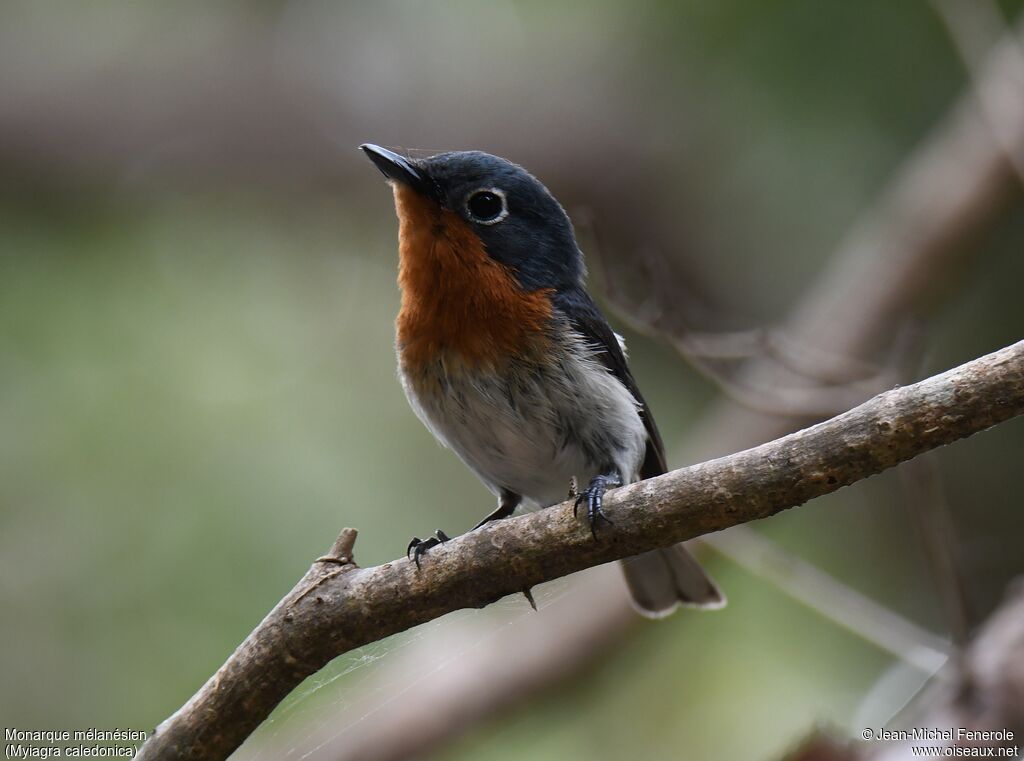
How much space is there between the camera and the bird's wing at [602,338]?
14.1ft

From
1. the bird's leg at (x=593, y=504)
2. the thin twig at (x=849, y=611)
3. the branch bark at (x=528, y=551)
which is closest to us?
the branch bark at (x=528, y=551)

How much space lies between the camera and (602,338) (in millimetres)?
4391

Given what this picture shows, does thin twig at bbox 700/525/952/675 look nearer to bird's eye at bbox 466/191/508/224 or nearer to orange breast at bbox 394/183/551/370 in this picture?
orange breast at bbox 394/183/551/370

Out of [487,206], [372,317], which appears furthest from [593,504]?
[372,317]

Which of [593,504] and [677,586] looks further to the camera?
[677,586]

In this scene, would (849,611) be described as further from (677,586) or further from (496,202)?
(496,202)

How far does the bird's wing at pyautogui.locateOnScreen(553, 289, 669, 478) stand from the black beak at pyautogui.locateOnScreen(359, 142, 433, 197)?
0.63 metres

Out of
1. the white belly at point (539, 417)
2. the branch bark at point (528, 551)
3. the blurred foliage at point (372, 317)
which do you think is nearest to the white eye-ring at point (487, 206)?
the white belly at point (539, 417)

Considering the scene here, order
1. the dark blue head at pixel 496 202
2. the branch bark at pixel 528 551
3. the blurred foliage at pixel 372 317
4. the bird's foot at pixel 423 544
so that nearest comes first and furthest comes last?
1. the branch bark at pixel 528 551
2. the bird's foot at pixel 423 544
3. the dark blue head at pixel 496 202
4. the blurred foliage at pixel 372 317

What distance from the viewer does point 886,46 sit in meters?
7.91

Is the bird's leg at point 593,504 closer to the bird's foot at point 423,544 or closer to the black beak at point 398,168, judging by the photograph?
the bird's foot at point 423,544

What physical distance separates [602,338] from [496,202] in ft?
2.08

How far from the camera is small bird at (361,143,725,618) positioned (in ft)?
13.4

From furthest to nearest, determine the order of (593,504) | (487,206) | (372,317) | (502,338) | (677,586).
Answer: (372,317)
(677,586)
(487,206)
(502,338)
(593,504)
